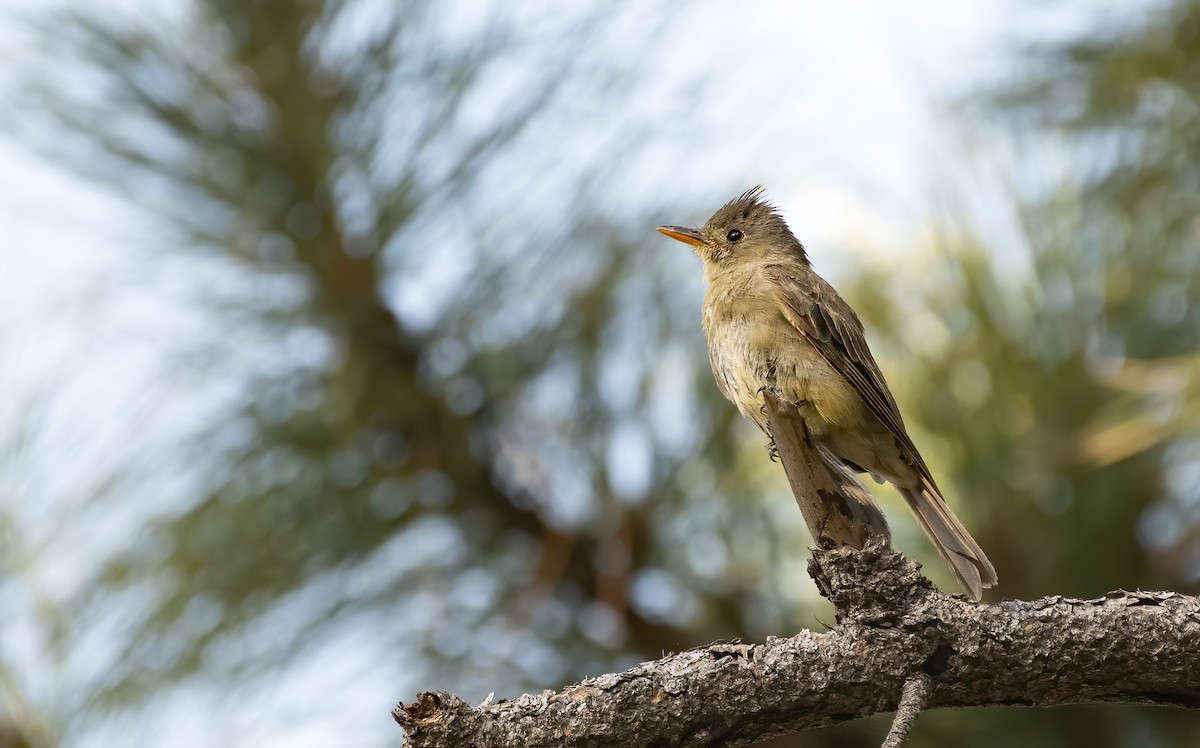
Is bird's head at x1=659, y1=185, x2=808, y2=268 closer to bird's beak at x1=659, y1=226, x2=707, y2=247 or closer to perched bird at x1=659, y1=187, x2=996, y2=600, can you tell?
bird's beak at x1=659, y1=226, x2=707, y2=247

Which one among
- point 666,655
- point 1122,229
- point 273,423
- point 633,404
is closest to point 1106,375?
point 1122,229

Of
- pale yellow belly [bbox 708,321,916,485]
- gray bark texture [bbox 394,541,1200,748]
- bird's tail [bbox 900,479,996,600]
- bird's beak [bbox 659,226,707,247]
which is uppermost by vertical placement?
bird's beak [bbox 659,226,707,247]

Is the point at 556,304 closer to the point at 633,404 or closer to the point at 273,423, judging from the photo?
the point at 633,404

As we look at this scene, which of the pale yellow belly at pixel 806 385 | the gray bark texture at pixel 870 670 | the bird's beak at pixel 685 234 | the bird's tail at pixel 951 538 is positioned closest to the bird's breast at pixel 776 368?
the pale yellow belly at pixel 806 385

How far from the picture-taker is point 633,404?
14.6ft

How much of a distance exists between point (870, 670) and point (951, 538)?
1.61 meters

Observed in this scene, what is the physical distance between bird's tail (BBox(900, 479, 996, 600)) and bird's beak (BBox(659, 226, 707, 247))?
111 centimetres

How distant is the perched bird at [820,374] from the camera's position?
390 cm

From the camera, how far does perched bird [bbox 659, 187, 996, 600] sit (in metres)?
3.90

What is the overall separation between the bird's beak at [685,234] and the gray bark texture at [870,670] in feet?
7.74

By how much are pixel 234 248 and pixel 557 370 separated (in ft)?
3.60

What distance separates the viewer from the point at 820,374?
4.01 meters

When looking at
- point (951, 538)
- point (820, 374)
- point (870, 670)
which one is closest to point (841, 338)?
point (820, 374)

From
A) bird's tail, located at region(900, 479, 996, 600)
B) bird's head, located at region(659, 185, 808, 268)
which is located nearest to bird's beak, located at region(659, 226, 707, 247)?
bird's head, located at region(659, 185, 808, 268)
